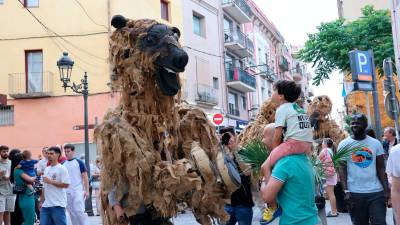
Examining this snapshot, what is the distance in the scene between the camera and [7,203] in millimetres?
8797

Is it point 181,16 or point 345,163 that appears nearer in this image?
point 345,163

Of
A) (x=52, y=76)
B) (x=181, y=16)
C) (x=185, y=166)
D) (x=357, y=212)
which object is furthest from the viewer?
(x=181, y=16)

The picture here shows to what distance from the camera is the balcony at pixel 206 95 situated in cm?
2636

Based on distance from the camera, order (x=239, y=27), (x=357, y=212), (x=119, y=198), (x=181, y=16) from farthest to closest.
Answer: (x=239, y=27) → (x=181, y=16) → (x=357, y=212) → (x=119, y=198)

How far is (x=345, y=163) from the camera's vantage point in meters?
5.62

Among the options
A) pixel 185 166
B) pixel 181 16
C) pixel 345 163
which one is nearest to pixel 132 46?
pixel 185 166

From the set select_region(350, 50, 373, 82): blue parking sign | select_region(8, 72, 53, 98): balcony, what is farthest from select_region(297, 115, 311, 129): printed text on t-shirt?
select_region(8, 72, 53, 98): balcony

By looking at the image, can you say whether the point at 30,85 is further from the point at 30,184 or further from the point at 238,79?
the point at 30,184

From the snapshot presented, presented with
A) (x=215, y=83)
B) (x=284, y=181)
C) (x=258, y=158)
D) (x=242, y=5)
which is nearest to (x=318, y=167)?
(x=258, y=158)

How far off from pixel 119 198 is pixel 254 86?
106 feet

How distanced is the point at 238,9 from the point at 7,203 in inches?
1004

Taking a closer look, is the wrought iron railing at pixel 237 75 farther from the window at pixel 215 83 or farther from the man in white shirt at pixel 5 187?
the man in white shirt at pixel 5 187

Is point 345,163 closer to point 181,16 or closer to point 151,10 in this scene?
point 151,10

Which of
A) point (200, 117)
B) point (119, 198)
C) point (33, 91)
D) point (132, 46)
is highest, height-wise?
point (33, 91)
